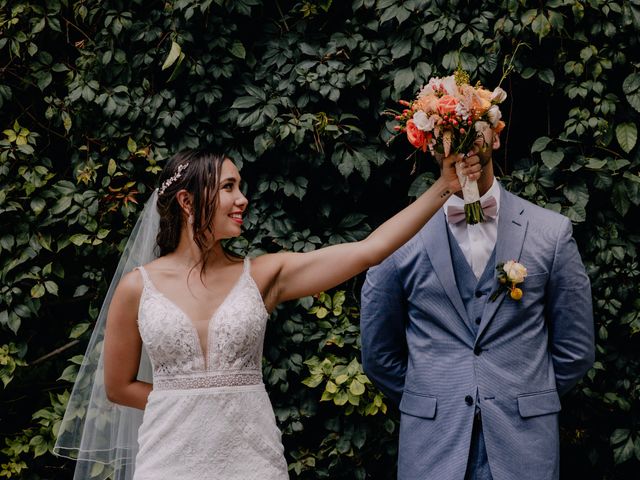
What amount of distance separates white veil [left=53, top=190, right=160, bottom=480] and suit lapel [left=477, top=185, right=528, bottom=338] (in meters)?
1.22

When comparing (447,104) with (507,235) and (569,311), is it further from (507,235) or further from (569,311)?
(569,311)

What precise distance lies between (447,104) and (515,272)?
0.58 metres

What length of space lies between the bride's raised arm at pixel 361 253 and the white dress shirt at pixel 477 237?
351mm

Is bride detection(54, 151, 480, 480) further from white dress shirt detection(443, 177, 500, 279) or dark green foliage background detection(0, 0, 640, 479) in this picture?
dark green foliage background detection(0, 0, 640, 479)

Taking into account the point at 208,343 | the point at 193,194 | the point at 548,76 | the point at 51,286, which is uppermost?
the point at 548,76

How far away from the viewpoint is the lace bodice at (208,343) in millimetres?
2729

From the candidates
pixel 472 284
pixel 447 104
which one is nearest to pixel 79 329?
pixel 472 284

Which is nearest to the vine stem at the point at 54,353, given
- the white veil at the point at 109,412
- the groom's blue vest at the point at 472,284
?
the white veil at the point at 109,412

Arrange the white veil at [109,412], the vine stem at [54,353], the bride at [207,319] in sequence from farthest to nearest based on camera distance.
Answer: the vine stem at [54,353] < the white veil at [109,412] < the bride at [207,319]

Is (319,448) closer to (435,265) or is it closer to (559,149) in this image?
(435,265)

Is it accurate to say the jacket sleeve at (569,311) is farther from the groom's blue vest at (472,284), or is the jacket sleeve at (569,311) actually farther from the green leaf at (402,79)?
the green leaf at (402,79)

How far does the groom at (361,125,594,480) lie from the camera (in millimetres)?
2760

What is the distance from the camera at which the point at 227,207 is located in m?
2.78

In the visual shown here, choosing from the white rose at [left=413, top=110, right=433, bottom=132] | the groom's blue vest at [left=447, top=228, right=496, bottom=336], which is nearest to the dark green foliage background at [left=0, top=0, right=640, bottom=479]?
the groom's blue vest at [left=447, top=228, right=496, bottom=336]
